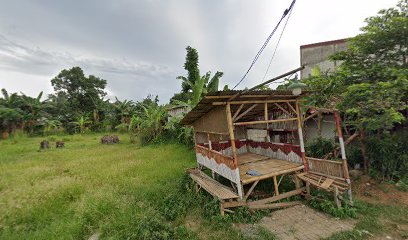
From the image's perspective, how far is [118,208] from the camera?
612cm

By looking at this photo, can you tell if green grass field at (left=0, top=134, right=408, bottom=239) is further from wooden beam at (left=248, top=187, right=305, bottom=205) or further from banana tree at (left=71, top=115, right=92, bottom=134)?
banana tree at (left=71, top=115, right=92, bottom=134)

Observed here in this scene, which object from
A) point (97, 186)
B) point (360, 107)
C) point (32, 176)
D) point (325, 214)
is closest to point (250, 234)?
point (325, 214)

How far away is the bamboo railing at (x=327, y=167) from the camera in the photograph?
5.87 meters

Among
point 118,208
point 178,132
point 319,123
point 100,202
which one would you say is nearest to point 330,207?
point 319,123

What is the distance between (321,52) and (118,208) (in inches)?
681

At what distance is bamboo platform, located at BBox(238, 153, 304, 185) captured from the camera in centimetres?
598

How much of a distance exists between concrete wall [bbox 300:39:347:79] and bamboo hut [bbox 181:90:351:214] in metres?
9.94

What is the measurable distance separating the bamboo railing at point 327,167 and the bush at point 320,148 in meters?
2.68

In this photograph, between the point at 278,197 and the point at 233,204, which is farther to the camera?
the point at 278,197

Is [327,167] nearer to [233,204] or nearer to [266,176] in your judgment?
[266,176]

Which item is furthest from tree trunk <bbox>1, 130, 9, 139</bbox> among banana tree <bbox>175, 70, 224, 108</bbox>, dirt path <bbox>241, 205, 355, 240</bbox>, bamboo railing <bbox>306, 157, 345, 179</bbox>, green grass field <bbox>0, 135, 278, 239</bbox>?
bamboo railing <bbox>306, 157, 345, 179</bbox>

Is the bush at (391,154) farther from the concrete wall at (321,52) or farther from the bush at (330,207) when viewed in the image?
the concrete wall at (321,52)

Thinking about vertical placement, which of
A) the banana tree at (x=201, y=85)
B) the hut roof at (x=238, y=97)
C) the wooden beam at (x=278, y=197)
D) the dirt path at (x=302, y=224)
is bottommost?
the dirt path at (x=302, y=224)

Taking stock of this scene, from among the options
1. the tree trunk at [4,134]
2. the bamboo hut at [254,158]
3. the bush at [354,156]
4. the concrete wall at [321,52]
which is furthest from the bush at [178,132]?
the tree trunk at [4,134]
